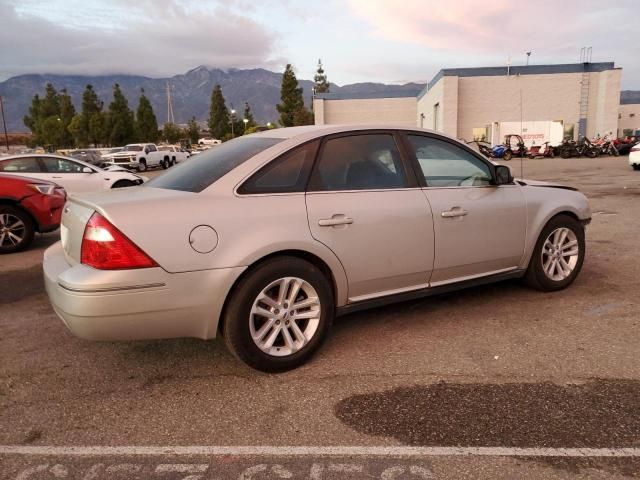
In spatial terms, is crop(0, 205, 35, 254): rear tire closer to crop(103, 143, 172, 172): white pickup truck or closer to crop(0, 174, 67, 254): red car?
crop(0, 174, 67, 254): red car

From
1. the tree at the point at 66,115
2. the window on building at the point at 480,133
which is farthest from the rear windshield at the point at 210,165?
the tree at the point at 66,115

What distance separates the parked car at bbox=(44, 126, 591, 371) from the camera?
3027mm

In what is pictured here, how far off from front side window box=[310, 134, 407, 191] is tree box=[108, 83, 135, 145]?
68720 mm

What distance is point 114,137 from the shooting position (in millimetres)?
66812

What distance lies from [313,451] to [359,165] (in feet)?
6.61

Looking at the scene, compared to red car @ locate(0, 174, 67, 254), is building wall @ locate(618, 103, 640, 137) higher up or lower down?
higher up

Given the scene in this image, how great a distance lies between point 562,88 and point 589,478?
4128 centimetres

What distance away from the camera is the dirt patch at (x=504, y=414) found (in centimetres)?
264

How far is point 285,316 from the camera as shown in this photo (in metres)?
3.40

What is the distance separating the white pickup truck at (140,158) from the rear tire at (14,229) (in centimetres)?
2406

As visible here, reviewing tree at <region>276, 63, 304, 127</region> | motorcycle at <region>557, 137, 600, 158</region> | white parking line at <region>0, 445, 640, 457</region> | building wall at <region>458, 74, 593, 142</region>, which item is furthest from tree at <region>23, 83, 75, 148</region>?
white parking line at <region>0, 445, 640, 457</region>

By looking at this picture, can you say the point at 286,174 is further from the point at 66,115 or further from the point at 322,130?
the point at 66,115

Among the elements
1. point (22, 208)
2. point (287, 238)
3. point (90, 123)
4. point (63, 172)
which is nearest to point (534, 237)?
point (287, 238)

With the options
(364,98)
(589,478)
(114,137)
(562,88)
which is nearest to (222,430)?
(589,478)
